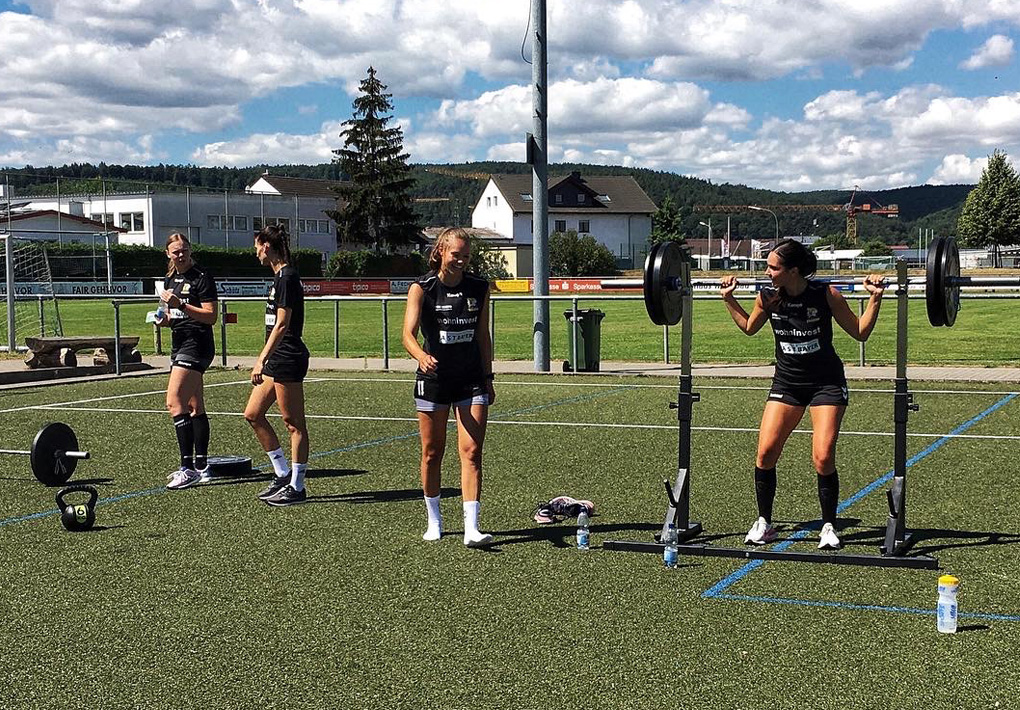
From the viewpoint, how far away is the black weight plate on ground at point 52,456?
9.14 meters

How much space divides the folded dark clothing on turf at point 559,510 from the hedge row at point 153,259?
2032 inches

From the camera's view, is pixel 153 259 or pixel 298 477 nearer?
pixel 298 477

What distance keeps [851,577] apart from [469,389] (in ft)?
8.23

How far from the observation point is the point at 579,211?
4498 inches

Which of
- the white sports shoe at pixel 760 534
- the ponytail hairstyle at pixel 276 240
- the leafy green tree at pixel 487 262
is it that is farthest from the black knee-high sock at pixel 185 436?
the leafy green tree at pixel 487 262

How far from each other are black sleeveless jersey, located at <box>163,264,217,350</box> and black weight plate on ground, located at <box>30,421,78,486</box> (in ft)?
3.72

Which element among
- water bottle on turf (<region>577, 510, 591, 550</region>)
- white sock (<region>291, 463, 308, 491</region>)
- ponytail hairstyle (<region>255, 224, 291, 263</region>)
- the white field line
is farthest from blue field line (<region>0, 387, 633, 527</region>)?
water bottle on turf (<region>577, 510, 591, 550</region>)

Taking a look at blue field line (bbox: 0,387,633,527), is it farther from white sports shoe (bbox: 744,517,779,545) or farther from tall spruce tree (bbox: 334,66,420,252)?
tall spruce tree (bbox: 334,66,420,252)

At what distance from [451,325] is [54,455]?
3.97 meters

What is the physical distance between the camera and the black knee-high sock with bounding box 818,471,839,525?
23.1 ft

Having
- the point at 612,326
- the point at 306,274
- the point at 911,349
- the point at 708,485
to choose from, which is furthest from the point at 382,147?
the point at 708,485

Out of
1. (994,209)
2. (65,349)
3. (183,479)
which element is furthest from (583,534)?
(994,209)

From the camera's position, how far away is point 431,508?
24.7 ft

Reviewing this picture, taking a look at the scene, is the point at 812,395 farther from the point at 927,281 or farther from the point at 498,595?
the point at 498,595
